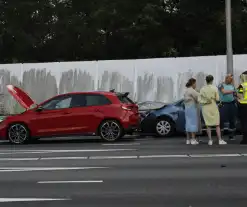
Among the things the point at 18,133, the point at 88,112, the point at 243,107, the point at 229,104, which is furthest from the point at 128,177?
the point at 18,133

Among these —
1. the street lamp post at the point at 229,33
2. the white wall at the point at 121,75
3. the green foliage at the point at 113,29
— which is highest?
the green foliage at the point at 113,29

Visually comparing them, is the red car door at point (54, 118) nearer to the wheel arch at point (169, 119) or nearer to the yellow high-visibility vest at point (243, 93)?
the wheel arch at point (169, 119)

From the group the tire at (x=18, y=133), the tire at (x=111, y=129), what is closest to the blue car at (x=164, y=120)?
the tire at (x=111, y=129)

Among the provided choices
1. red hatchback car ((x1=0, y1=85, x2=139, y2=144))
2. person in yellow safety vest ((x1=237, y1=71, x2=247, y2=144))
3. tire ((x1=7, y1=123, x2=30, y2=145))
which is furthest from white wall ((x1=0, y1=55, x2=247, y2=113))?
person in yellow safety vest ((x1=237, y1=71, x2=247, y2=144))

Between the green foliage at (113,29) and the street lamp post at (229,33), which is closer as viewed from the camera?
the street lamp post at (229,33)

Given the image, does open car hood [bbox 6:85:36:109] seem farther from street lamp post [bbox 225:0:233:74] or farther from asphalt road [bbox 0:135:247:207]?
street lamp post [bbox 225:0:233:74]

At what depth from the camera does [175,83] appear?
2391 centimetres

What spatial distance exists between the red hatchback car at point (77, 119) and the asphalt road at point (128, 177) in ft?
6.50

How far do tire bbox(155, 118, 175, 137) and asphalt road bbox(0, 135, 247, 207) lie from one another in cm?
323

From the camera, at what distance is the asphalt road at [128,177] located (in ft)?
21.7

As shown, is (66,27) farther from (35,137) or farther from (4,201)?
→ (4,201)

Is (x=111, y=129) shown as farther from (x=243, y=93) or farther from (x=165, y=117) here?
(x=243, y=93)

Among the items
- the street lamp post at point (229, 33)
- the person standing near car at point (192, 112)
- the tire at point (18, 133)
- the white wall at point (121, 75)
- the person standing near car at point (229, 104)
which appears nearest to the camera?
the person standing near car at point (192, 112)

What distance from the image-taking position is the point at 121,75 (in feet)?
80.5
